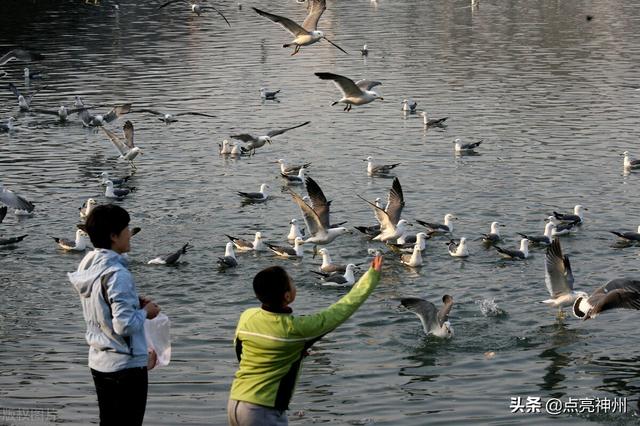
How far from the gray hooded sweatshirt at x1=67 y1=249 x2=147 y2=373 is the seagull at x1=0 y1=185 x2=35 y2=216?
49.1 ft

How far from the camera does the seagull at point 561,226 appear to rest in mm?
20766

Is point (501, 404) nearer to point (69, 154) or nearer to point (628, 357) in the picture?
point (628, 357)

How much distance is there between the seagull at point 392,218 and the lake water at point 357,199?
0.55 meters

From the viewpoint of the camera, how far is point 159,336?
26.8 ft

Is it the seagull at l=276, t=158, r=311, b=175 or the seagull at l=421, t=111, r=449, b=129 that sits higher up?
the seagull at l=276, t=158, r=311, b=175

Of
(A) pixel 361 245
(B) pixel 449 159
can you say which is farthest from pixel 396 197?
(B) pixel 449 159

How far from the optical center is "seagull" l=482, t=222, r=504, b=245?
65.8 ft

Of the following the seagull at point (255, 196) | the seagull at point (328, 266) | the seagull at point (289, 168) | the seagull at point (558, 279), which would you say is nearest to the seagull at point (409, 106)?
the seagull at point (289, 168)

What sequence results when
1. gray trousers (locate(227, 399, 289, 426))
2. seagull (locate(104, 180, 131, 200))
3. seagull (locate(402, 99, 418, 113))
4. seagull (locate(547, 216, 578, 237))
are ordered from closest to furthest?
1. gray trousers (locate(227, 399, 289, 426))
2. seagull (locate(547, 216, 578, 237))
3. seagull (locate(104, 180, 131, 200))
4. seagull (locate(402, 99, 418, 113))

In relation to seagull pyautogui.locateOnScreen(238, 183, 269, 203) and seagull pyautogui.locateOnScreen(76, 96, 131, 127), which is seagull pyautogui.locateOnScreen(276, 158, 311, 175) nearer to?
seagull pyautogui.locateOnScreen(238, 183, 269, 203)

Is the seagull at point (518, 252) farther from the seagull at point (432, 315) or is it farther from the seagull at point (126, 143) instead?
the seagull at point (126, 143)

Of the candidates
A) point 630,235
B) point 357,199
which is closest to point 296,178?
point 357,199

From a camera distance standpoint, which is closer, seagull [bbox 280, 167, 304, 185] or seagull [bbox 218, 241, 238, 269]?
seagull [bbox 218, 241, 238, 269]

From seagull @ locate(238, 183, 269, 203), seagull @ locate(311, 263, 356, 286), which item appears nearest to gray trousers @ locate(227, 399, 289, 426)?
seagull @ locate(311, 263, 356, 286)
